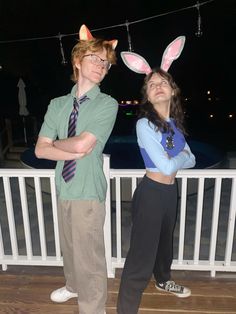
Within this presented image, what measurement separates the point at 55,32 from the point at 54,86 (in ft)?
9.77

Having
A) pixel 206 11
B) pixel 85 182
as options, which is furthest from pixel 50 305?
pixel 206 11

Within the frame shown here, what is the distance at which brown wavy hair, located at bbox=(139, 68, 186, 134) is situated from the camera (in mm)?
1887

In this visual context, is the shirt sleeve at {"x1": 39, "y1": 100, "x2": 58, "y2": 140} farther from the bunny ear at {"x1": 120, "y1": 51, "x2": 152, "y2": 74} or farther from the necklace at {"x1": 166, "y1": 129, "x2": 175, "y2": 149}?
the necklace at {"x1": 166, "y1": 129, "x2": 175, "y2": 149}

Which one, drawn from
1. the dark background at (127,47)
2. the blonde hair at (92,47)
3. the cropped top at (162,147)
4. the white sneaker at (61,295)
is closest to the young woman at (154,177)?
the cropped top at (162,147)

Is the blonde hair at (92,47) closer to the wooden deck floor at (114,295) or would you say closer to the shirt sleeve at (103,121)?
the shirt sleeve at (103,121)

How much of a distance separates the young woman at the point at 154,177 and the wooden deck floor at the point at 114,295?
35 cm

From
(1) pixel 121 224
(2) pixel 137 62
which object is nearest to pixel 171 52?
(2) pixel 137 62

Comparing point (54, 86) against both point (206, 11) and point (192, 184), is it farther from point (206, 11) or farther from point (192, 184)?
point (192, 184)

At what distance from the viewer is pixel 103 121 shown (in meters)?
1.78

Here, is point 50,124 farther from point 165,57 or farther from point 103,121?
point 165,57

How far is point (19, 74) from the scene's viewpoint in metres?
14.3

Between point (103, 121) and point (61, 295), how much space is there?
Answer: 1466mm

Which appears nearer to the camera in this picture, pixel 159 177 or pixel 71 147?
pixel 71 147

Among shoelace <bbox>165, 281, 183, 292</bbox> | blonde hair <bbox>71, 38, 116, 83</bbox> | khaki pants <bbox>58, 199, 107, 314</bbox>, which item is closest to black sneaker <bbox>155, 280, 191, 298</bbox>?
shoelace <bbox>165, 281, 183, 292</bbox>
